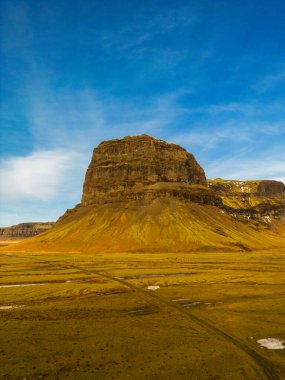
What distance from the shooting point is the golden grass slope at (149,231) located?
14125 centimetres

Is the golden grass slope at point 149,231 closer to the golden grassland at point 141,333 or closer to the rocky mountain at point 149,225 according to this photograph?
the rocky mountain at point 149,225

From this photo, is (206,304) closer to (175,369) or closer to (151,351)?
(151,351)

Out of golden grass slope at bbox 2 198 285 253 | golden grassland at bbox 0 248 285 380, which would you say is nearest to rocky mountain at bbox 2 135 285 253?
golden grass slope at bbox 2 198 285 253

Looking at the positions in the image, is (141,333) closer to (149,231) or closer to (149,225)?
(149,231)

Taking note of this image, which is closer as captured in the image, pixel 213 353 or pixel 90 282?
pixel 213 353

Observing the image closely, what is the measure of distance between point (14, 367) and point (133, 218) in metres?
150

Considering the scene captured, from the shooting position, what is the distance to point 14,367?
647 inches

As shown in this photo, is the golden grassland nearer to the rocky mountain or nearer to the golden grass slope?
the rocky mountain

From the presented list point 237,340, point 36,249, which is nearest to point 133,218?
point 36,249

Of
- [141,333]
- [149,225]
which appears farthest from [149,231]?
[141,333]

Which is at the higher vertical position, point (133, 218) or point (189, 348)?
point (133, 218)

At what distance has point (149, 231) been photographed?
151 metres

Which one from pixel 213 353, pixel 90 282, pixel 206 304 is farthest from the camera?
pixel 90 282

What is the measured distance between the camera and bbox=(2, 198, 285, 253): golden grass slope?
141250 millimetres
